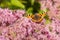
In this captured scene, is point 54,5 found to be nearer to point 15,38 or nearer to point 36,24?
point 36,24

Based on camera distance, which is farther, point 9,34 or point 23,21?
point 23,21

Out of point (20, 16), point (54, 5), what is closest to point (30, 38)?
point (20, 16)

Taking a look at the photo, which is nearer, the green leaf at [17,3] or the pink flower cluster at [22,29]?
the pink flower cluster at [22,29]

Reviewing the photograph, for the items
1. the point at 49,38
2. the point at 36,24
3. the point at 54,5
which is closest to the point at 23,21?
the point at 36,24

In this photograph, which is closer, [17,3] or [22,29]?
[22,29]

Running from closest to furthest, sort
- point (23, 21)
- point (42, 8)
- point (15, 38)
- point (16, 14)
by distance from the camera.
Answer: point (15, 38) < point (23, 21) < point (16, 14) < point (42, 8)

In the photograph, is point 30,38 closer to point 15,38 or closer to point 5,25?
point 15,38

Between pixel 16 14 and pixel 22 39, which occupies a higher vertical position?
pixel 16 14

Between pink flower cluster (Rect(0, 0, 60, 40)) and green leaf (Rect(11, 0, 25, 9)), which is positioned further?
green leaf (Rect(11, 0, 25, 9))

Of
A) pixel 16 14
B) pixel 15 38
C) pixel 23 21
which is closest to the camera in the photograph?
pixel 15 38
